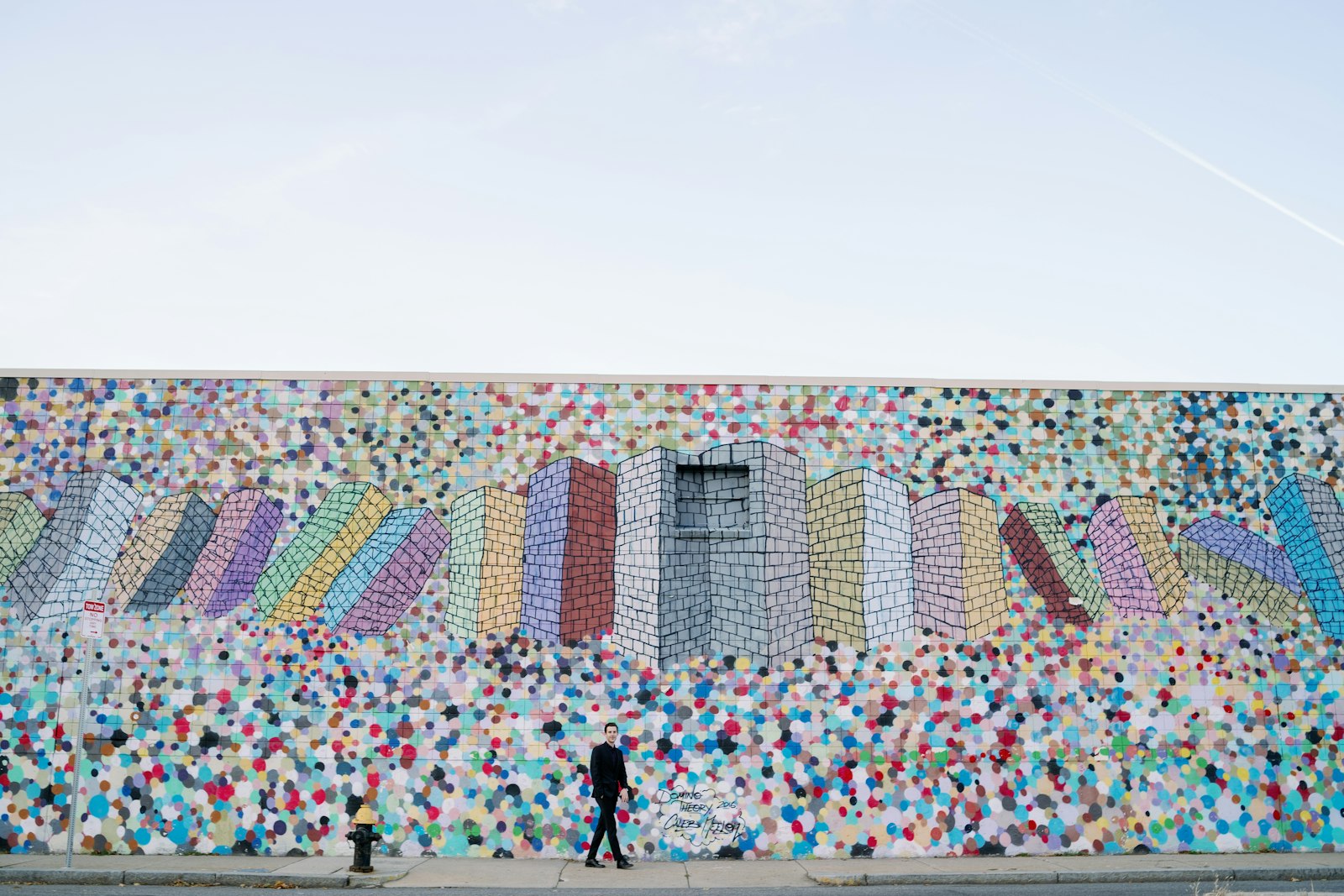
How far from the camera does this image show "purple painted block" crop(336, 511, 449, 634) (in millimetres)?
14844

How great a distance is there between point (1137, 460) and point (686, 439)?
19.5 ft

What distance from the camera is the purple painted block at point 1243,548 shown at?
15375 millimetres

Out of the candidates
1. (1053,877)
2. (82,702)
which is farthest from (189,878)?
(1053,877)

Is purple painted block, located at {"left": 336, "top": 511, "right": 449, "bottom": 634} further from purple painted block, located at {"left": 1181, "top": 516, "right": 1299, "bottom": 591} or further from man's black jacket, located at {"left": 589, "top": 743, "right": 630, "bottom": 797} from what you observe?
purple painted block, located at {"left": 1181, "top": 516, "right": 1299, "bottom": 591}

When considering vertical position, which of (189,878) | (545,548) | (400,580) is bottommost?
(189,878)

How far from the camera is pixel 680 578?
49.3 feet

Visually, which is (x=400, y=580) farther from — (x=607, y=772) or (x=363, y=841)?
(x=607, y=772)

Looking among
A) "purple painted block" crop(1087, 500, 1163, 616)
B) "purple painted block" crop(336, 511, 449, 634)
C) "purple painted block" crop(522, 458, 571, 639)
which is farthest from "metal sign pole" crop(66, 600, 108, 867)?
"purple painted block" crop(1087, 500, 1163, 616)

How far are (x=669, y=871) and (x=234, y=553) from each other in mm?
6686

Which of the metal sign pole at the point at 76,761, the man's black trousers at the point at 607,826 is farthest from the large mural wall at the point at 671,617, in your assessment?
the man's black trousers at the point at 607,826

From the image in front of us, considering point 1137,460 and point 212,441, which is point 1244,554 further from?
point 212,441

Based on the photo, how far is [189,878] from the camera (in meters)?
12.9

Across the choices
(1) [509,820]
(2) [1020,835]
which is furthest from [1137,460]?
(1) [509,820]

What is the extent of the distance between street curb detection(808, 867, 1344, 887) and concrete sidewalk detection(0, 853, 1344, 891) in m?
0.01
